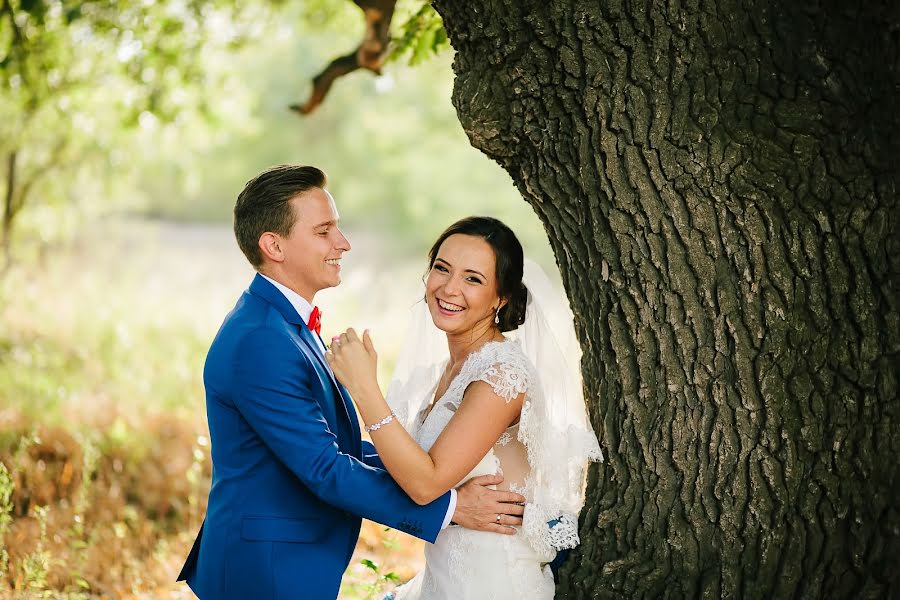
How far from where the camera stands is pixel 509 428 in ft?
11.2

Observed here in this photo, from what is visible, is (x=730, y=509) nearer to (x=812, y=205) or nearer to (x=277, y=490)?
(x=812, y=205)

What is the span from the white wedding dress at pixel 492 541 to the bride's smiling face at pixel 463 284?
158 millimetres

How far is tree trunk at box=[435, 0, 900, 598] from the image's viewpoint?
269cm

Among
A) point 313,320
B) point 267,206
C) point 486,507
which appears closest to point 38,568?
point 313,320

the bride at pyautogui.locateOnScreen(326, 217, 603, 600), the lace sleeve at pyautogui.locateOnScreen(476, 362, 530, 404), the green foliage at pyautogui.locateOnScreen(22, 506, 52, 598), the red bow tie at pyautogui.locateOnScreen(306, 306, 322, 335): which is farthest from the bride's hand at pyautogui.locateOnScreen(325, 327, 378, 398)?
the green foliage at pyautogui.locateOnScreen(22, 506, 52, 598)

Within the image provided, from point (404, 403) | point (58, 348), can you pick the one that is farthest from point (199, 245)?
point (404, 403)

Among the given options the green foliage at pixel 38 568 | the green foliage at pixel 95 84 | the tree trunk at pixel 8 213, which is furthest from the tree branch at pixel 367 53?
the tree trunk at pixel 8 213

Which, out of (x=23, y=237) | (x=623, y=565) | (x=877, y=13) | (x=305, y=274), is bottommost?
(x=623, y=565)

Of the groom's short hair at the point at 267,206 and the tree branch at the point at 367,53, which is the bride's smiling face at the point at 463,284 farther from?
the tree branch at the point at 367,53

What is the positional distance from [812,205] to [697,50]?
2.00 feet

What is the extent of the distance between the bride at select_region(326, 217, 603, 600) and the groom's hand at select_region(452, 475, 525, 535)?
0.02 m

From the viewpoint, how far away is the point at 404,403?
3863 millimetres

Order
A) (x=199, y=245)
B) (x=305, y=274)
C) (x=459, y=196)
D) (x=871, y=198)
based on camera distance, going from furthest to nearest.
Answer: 1. (x=199, y=245)
2. (x=459, y=196)
3. (x=305, y=274)
4. (x=871, y=198)

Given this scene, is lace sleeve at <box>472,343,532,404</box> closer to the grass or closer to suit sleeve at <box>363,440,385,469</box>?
suit sleeve at <box>363,440,385,469</box>
